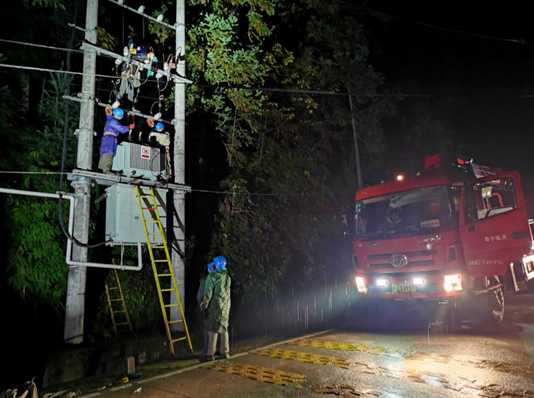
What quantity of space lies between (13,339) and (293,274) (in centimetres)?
773

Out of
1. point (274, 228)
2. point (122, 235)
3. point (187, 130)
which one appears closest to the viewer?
point (122, 235)

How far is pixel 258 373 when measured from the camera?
577 cm

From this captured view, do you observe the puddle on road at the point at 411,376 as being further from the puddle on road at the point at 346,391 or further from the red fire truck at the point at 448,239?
the red fire truck at the point at 448,239

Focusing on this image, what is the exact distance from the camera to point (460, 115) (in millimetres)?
26484

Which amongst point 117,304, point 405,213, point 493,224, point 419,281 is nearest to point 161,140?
point 117,304

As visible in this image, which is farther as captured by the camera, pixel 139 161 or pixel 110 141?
pixel 139 161

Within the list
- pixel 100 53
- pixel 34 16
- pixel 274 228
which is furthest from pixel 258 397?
pixel 34 16

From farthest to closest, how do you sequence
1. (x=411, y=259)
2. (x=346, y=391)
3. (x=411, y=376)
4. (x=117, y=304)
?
(x=411, y=259) → (x=117, y=304) → (x=411, y=376) → (x=346, y=391)

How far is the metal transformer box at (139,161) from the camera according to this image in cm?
673

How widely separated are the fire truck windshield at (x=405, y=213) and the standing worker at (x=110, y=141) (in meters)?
6.22

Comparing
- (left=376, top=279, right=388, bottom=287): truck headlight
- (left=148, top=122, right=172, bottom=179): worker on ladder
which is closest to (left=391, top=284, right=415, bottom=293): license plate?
(left=376, top=279, right=388, bottom=287): truck headlight

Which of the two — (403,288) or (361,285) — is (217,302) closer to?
(361,285)

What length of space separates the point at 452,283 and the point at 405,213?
6.26 feet

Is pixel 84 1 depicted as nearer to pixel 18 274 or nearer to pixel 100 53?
pixel 100 53
